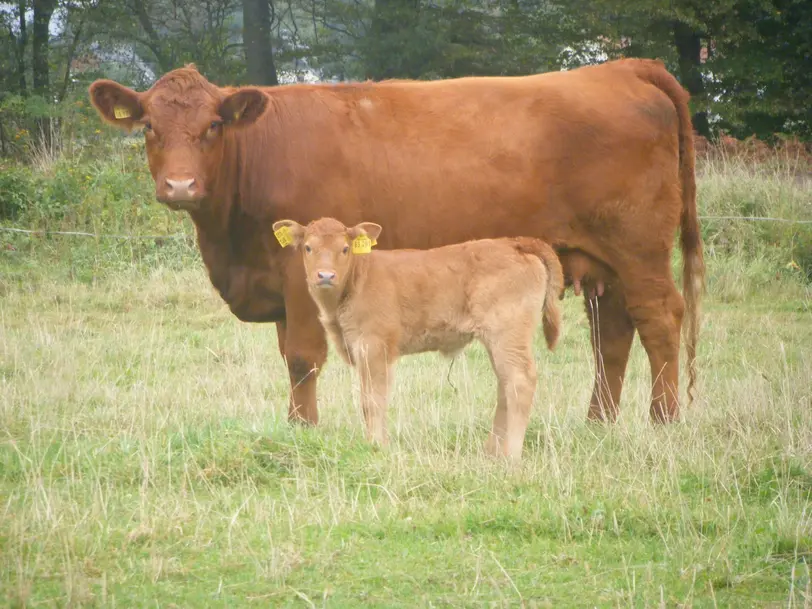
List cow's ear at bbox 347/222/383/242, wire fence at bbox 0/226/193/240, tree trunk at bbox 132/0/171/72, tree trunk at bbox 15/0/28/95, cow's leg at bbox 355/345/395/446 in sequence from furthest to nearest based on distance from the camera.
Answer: tree trunk at bbox 132/0/171/72 → tree trunk at bbox 15/0/28/95 → wire fence at bbox 0/226/193/240 → cow's ear at bbox 347/222/383/242 → cow's leg at bbox 355/345/395/446

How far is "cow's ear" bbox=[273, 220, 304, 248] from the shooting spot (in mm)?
6445

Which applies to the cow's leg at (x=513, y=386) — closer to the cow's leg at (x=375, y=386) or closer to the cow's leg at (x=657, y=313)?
the cow's leg at (x=375, y=386)

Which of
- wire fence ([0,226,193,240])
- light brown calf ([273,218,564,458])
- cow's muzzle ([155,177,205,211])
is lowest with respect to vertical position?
light brown calf ([273,218,564,458])

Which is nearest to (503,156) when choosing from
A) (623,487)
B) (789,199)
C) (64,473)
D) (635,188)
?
(635,188)

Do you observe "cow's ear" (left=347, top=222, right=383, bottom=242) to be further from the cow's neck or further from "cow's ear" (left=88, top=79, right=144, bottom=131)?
"cow's ear" (left=88, top=79, right=144, bottom=131)

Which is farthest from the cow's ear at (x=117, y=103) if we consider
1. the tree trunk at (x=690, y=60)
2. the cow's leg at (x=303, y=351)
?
the tree trunk at (x=690, y=60)

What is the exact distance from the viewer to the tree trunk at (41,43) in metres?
23.2

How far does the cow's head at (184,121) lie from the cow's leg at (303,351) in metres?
0.87

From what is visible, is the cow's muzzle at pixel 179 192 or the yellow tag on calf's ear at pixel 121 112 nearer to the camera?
the cow's muzzle at pixel 179 192

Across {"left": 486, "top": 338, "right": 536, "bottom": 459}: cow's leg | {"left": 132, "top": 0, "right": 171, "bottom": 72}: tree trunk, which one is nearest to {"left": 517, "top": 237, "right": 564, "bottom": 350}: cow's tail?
{"left": 486, "top": 338, "right": 536, "bottom": 459}: cow's leg

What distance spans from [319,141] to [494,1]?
1953 centimetres

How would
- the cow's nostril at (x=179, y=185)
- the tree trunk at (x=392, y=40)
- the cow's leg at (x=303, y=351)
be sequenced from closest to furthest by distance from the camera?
the cow's nostril at (x=179, y=185) → the cow's leg at (x=303, y=351) → the tree trunk at (x=392, y=40)

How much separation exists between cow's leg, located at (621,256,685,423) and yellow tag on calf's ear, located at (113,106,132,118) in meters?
3.45

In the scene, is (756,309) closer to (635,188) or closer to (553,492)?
(635,188)
